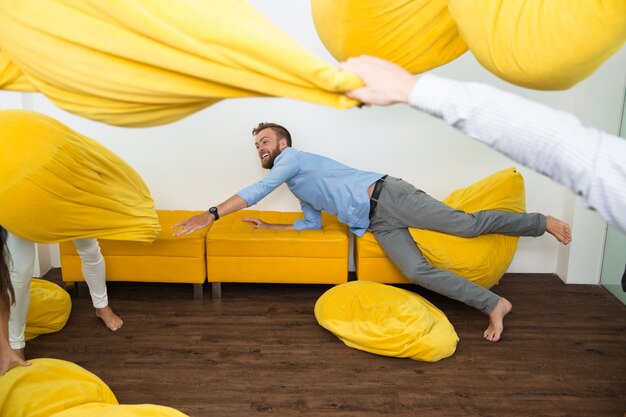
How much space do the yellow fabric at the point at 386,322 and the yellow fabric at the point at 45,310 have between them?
1.30 m

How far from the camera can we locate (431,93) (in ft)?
3.11

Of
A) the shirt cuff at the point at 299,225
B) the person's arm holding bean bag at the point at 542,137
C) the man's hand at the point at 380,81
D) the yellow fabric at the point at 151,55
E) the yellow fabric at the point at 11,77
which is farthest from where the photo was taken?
the shirt cuff at the point at 299,225

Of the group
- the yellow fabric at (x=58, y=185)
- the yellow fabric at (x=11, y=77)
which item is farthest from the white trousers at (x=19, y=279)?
Answer: the yellow fabric at (x=11, y=77)

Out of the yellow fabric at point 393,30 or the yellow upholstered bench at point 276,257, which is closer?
the yellow fabric at point 393,30

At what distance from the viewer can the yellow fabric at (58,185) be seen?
1.96m

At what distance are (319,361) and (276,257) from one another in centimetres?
78

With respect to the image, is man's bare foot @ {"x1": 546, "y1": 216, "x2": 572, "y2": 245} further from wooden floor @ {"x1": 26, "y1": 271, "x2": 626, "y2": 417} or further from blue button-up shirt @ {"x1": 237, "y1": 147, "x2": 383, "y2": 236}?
blue button-up shirt @ {"x1": 237, "y1": 147, "x2": 383, "y2": 236}

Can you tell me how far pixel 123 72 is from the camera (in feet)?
3.89

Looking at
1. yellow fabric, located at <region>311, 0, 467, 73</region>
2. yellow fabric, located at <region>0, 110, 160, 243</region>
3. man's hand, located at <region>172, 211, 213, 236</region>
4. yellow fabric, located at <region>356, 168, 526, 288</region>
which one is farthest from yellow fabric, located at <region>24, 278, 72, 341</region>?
yellow fabric, located at <region>311, 0, 467, 73</region>

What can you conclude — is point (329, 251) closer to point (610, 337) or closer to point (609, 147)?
point (610, 337)

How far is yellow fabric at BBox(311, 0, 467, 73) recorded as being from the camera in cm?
136

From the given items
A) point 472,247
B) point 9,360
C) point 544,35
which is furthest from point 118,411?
point 472,247

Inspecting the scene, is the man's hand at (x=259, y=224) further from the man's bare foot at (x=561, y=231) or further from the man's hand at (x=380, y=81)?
the man's hand at (x=380, y=81)

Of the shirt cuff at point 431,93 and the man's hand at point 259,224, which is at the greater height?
the shirt cuff at point 431,93
